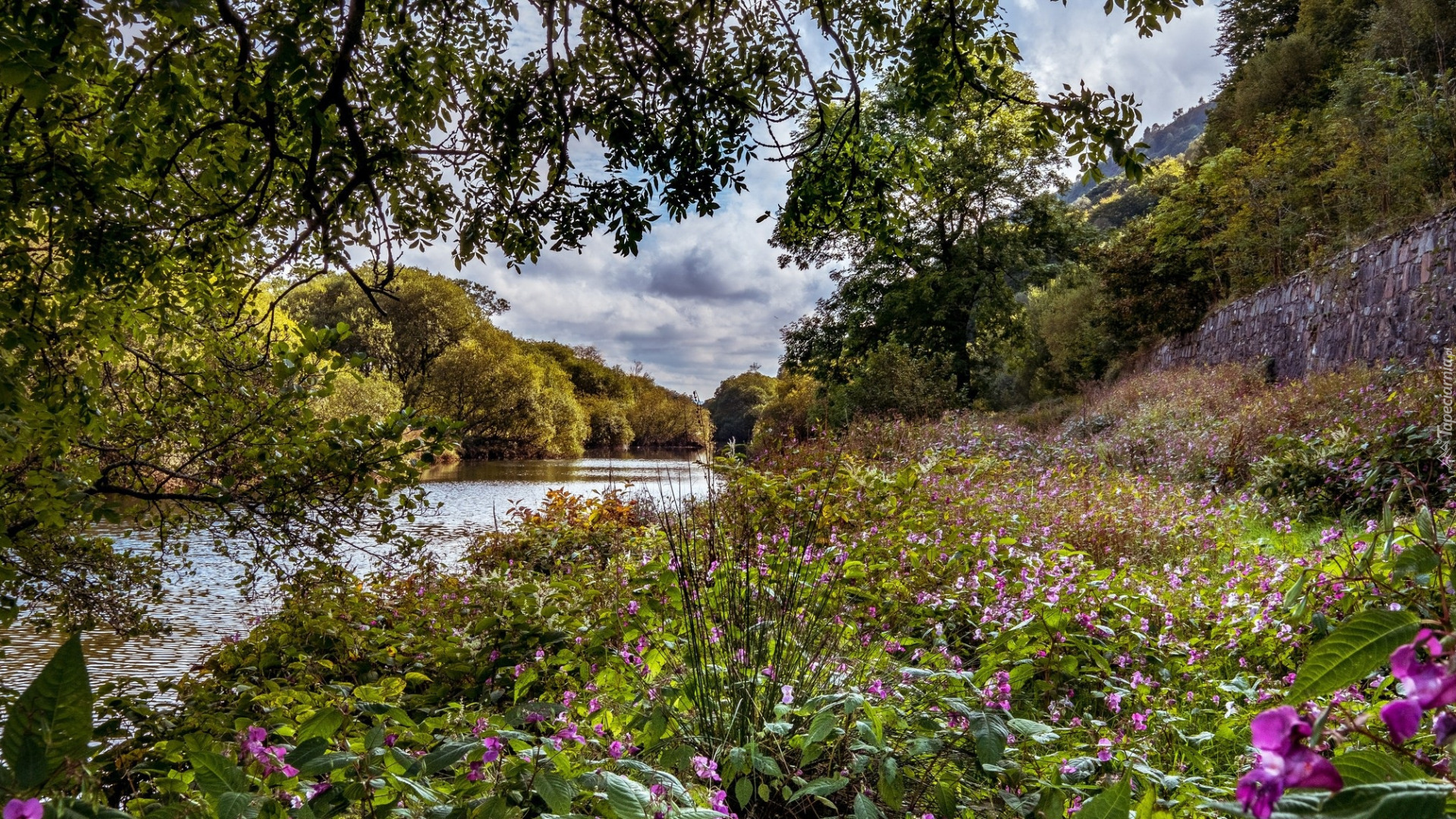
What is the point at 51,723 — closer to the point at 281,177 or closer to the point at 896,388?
the point at 281,177

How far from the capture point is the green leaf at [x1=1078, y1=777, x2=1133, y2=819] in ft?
3.76

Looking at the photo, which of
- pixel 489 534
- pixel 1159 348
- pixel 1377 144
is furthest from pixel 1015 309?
pixel 489 534

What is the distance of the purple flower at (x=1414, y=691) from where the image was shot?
45cm

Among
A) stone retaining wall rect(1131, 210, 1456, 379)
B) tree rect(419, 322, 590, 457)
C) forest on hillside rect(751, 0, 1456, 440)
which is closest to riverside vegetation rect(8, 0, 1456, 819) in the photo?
stone retaining wall rect(1131, 210, 1456, 379)

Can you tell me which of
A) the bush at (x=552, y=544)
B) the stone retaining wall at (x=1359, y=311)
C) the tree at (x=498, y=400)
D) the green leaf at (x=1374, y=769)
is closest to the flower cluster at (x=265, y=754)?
the green leaf at (x=1374, y=769)

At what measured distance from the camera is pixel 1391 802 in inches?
18.8

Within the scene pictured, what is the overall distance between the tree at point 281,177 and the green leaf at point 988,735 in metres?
2.26

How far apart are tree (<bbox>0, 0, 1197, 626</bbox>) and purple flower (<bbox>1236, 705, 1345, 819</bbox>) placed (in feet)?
9.44

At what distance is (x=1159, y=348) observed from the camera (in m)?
17.5

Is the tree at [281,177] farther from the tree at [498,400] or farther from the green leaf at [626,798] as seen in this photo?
the tree at [498,400]

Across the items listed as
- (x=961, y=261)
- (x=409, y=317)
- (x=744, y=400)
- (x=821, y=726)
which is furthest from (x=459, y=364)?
(x=821, y=726)

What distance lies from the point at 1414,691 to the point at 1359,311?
38.9ft

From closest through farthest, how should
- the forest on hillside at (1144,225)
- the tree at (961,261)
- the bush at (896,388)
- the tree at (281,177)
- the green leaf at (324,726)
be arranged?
the green leaf at (324,726)
the tree at (281,177)
the forest on hillside at (1144,225)
the bush at (896,388)
the tree at (961,261)

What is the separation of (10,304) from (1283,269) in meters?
16.0
